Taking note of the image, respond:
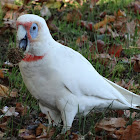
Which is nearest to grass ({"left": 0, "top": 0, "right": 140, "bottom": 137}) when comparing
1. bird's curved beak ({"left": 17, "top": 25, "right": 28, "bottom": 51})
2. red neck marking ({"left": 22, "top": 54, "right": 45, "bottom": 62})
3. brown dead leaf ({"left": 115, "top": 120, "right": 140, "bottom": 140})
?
brown dead leaf ({"left": 115, "top": 120, "right": 140, "bottom": 140})

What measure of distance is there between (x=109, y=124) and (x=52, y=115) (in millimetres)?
473

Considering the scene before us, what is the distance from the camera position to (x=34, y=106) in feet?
9.83

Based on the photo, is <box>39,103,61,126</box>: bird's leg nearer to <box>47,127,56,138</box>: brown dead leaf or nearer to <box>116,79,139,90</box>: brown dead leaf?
<box>47,127,56,138</box>: brown dead leaf

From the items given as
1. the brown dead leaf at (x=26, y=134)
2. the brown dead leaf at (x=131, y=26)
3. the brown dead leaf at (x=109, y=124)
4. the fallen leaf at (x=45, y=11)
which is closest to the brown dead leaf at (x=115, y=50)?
the brown dead leaf at (x=131, y=26)

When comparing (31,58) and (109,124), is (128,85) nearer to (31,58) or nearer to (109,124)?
(109,124)

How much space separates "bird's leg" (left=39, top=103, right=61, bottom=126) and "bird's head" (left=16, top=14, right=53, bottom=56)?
519mm

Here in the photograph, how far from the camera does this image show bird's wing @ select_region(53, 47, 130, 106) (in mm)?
2471

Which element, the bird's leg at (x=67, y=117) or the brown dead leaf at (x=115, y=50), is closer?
the bird's leg at (x=67, y=117)

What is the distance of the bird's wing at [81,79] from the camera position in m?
2.47

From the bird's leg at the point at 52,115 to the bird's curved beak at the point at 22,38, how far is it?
22.4 inches

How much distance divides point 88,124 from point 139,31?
191 cm

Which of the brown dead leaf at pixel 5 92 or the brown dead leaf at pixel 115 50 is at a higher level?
the brown dead leaf at pixel 115 50

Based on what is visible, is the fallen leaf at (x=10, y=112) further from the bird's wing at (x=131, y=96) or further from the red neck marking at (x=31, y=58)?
the bird's wing at (x=131, y=96)

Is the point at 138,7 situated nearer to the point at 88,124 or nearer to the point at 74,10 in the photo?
the point at 74,10
